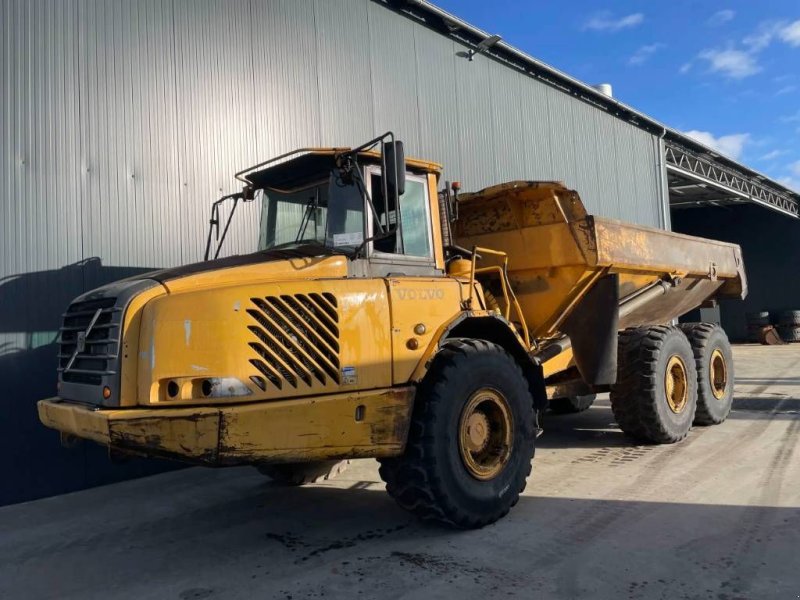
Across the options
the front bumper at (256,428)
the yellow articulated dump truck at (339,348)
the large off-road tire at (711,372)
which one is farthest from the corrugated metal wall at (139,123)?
the large off-road tire at (711,372)

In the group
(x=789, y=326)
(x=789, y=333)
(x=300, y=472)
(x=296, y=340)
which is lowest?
(x=300, y=472)

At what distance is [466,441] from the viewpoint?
4863 millimetres

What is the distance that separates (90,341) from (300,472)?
2.67m

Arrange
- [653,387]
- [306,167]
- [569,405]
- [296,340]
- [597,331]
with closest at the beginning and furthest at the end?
[296,340], [306,167], [597,331], [653,387], [569,405]

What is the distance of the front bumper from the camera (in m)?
3.70

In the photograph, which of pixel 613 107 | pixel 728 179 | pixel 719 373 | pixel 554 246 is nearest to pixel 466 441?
pixel 554 246

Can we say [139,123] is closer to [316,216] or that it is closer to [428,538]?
[316,216]

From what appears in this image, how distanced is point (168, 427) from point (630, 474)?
4.51 meters

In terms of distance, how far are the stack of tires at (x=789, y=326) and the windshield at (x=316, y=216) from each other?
28.9 meters

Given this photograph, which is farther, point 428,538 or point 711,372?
point 711,372

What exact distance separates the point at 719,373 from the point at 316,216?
6979 millimetres

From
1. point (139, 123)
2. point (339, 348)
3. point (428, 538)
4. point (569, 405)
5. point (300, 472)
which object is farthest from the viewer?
point (569, 405)

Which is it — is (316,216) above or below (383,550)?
above

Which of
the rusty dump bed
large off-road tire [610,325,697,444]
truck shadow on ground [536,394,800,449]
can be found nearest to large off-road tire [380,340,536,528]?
the rusty dump bed
